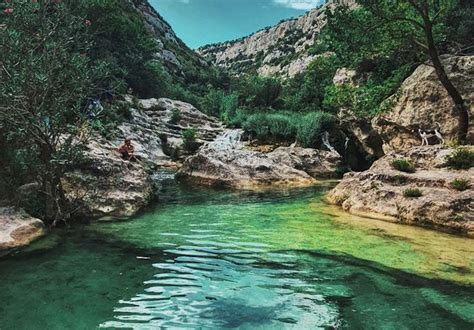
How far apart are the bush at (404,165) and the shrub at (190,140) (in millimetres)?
18449

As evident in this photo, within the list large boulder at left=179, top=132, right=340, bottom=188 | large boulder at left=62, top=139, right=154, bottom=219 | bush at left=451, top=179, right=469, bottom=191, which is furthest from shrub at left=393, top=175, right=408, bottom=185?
large boulder at left=62, top=139, right=154, bottom=219

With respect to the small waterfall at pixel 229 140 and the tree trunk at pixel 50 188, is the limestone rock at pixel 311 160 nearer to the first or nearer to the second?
the small waterfall at pixel 229 140

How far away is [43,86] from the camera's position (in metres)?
9.61

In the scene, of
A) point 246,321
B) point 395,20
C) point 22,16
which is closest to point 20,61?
point 22,16

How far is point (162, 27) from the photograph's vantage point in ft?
318

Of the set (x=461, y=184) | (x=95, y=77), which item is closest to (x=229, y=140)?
(x=95, y=77)

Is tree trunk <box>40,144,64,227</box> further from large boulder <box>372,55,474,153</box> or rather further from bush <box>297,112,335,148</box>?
bush <box>297,112,335,148</box>

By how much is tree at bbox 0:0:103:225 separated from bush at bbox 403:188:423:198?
933 cm

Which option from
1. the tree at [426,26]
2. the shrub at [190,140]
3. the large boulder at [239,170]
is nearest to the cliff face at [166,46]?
the shrub at [190,140]

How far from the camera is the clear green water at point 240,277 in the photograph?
5.26m

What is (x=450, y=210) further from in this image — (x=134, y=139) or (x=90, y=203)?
(x=134, y=139)

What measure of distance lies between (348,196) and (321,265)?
682cm

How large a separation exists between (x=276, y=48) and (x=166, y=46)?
71595mm

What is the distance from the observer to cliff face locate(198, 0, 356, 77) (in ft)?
400
